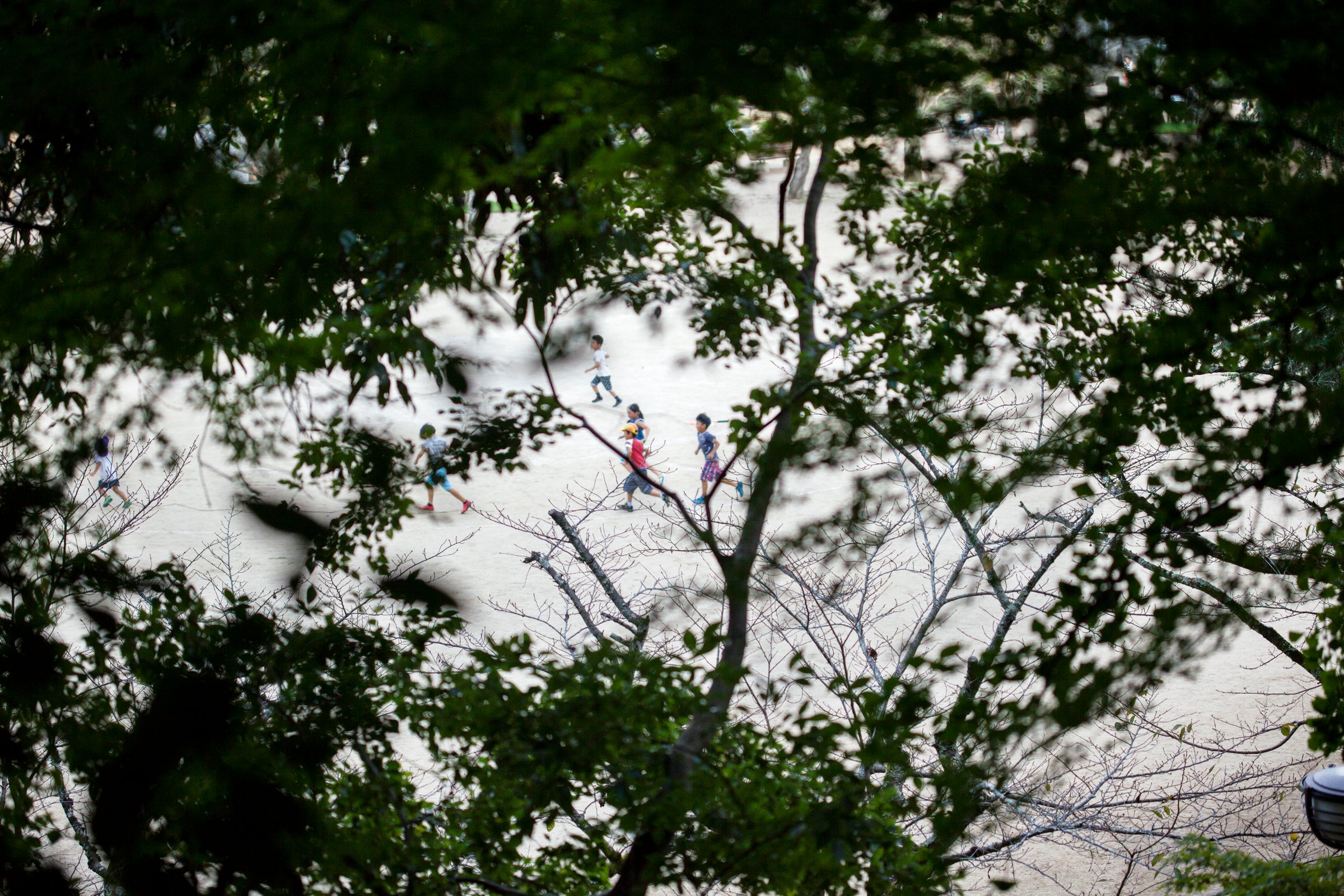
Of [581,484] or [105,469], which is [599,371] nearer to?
[105,469]

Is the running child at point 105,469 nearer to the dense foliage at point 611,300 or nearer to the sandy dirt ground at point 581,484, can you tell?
the dense foliage at point 611,300

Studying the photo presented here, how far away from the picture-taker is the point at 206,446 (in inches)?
224

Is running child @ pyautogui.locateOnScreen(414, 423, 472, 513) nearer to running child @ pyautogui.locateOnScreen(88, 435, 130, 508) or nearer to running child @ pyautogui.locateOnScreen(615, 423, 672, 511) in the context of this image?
running child @ pyautogui.locateOnScreen(615, 423, 672, 511)

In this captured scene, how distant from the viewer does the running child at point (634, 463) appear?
259cm

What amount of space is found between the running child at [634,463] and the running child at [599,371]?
Result: 143 millimetres

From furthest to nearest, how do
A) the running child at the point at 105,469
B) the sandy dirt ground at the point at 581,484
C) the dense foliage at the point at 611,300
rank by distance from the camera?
the sandy dirt ground at the point at 581,484 < the running child at the point at 105,469 < the dense foliage at the point at 611,300

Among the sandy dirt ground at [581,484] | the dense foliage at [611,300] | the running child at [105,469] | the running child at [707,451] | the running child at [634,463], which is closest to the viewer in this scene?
the dense foliage at [611,300]

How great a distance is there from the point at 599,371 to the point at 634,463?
4.96ft

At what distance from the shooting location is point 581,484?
23.8 ft

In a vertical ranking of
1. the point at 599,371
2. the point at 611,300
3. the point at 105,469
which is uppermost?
the point at 599,371

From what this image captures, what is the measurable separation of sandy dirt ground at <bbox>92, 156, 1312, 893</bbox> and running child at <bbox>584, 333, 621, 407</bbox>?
53mm

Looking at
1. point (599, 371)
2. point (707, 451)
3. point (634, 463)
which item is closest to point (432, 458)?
point (634, 463)

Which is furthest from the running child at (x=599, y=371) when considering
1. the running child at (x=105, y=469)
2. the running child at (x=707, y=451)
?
the running child at (x=105, y=469)

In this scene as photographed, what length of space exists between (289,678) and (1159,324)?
1.93 metres
